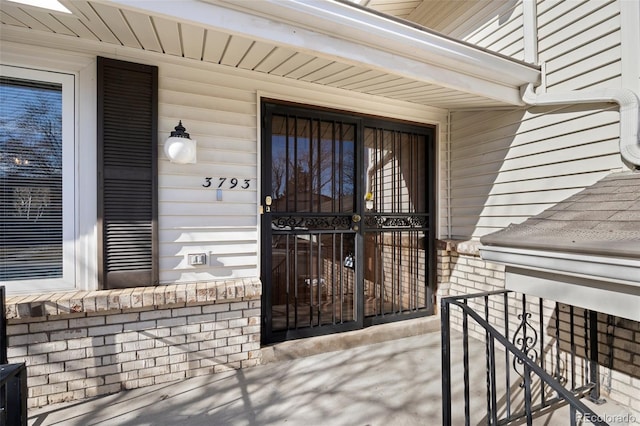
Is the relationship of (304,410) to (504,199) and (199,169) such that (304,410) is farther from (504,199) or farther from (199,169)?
(504,199)

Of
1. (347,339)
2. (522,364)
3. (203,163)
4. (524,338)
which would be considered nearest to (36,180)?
(203,163)

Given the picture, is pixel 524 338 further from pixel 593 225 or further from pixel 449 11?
pixel 449 11

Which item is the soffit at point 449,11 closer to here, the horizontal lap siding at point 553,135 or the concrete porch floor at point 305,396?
the horizontal lap siding at point 553,135

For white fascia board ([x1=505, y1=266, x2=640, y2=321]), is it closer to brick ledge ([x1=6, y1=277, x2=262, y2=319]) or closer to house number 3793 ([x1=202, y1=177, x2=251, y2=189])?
brick ledge ([x1=6, y1=277, x2=262, y2=319])

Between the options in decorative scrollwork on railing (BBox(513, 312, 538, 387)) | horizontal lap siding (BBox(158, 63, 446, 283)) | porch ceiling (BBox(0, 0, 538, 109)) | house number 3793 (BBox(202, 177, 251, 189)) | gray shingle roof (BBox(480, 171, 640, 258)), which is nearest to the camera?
gray shingle roof (BBox(480, 171, 640, 258))

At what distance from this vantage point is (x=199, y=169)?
9.04 feet

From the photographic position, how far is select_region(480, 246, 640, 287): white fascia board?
1.48m

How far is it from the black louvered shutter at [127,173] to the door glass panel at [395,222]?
2.24 m

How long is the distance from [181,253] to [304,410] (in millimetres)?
1632

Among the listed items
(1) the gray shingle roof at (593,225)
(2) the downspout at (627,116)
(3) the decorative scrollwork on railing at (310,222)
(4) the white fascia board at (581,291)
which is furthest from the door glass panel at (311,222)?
(2) the downspout at (627,116)

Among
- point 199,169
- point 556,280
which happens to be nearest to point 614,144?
point 556,280

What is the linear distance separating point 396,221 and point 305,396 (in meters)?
2.22

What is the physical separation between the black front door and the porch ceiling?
2.15 ft

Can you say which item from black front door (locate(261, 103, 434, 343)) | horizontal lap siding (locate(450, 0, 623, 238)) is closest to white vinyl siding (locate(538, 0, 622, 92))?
horizontal lap siding (locate(450, 0, 623, 238))
